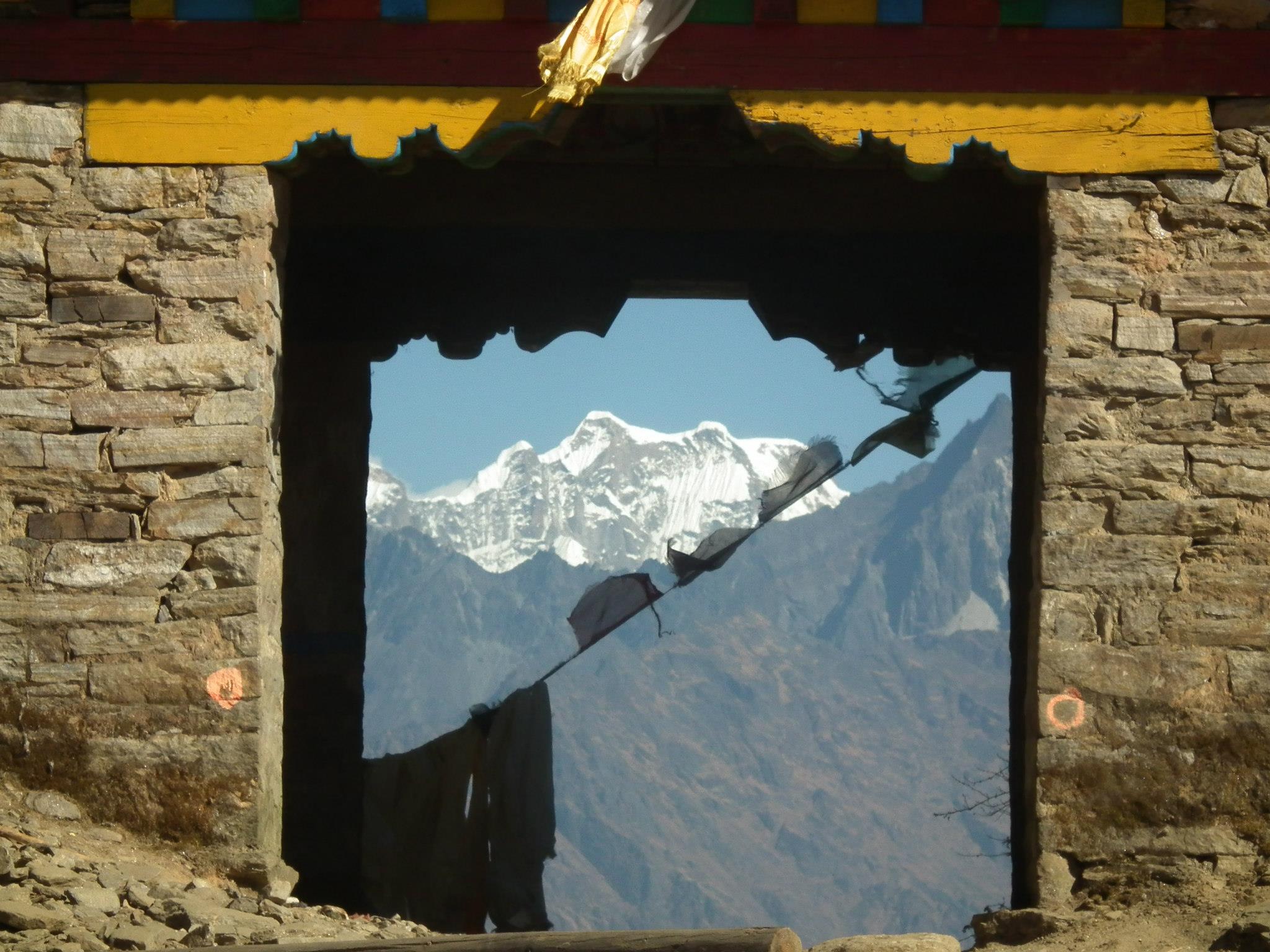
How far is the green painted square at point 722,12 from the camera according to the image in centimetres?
662

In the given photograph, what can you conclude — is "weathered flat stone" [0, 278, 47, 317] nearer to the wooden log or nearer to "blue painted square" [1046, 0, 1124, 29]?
the wooden log

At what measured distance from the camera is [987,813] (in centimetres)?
953

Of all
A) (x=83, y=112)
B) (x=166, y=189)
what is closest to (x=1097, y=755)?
(x=166, y=189)

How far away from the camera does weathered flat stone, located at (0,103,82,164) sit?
658 centimetres

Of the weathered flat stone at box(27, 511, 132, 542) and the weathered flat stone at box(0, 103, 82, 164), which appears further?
the weathered flat stone at box(0, 103, 82, 164)

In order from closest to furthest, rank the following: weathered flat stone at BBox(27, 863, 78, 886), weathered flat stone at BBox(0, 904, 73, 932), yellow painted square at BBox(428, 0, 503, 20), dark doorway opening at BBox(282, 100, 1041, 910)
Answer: weathered flat stone at BBox(0, 904, 73, 932), weathered flat stone at BBox(27, 863, 78, 886), yellow painted square at BBox(428, 0, 503, 20), dark doorway opening at BBox(282, 100, 1041, 910)

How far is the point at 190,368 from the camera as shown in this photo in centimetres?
642

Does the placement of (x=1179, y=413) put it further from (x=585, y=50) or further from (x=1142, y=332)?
(x=585, y=50)

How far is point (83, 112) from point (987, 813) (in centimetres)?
554

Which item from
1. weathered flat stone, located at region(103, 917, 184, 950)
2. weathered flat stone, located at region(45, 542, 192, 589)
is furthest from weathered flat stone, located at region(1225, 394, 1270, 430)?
weathered flat stone, located at region(103, 917, 184, 950)

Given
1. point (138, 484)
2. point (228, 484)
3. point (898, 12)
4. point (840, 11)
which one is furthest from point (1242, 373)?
point (138, 484)

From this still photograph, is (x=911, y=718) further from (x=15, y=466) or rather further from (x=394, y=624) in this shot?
(x=15, y=466)

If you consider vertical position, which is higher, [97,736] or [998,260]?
[998,260]

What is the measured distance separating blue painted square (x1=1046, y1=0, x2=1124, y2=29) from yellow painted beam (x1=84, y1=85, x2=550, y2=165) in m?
1.81
